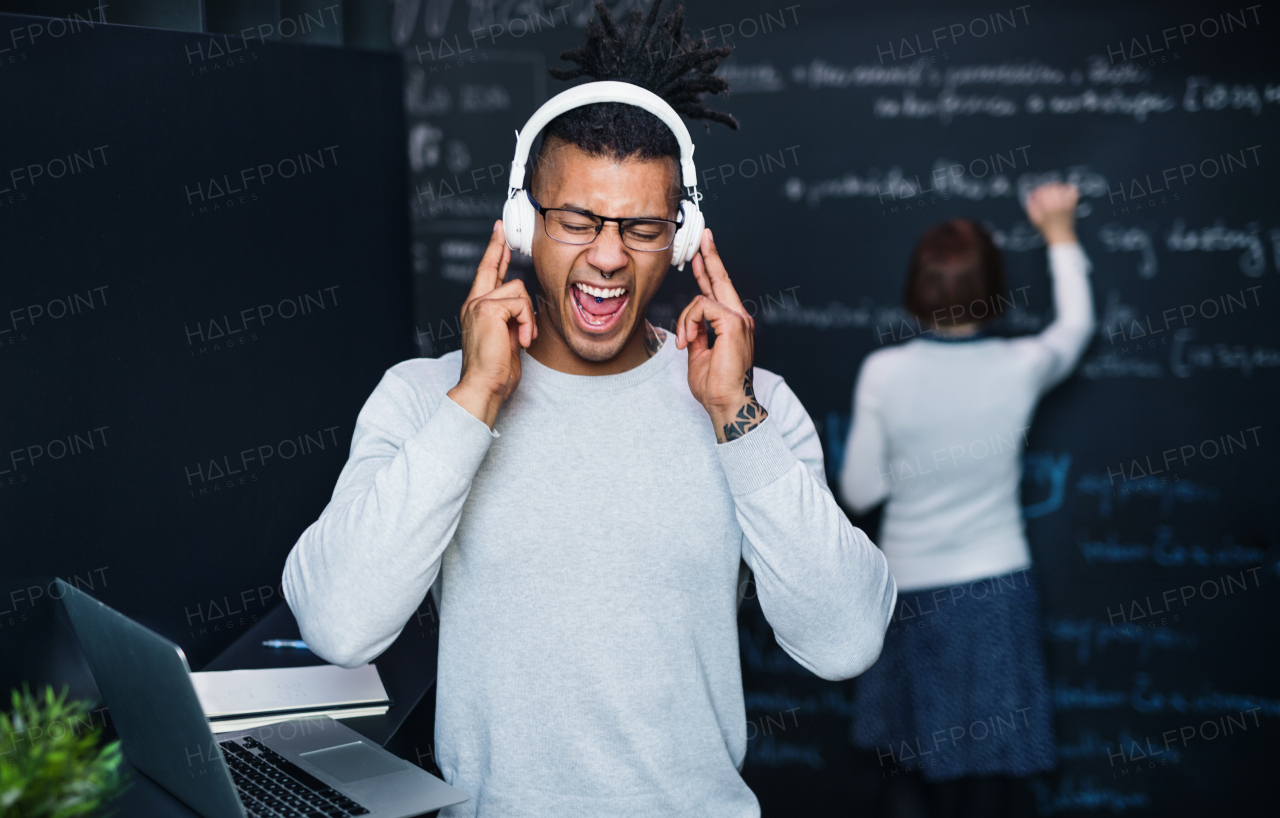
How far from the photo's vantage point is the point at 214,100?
167 cm

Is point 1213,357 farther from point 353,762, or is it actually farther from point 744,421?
point 353,762

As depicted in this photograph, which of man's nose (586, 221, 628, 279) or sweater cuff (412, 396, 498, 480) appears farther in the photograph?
man's nose (586, 221, 628, 279)

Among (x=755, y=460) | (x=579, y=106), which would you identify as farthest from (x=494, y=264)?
(x=755, y=460)

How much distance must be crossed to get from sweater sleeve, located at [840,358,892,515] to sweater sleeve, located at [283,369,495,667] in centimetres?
138

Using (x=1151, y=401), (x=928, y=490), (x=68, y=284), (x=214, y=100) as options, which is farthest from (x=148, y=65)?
(x=1151, y=401)

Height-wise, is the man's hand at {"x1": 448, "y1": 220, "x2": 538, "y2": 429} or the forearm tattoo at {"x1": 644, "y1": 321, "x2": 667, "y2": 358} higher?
the man's hand at {"x1": 448, "y1": 220, "x2": 538, "y2": 429}

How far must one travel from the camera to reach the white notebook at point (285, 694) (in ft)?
4.67

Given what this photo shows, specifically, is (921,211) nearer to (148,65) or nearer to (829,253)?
(829,253)

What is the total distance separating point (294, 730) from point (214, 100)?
102cm

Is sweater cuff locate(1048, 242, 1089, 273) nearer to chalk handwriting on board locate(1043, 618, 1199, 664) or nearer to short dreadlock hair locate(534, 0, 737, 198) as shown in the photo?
chalk handwriting on board locate(1043, 618, 1199, 664)

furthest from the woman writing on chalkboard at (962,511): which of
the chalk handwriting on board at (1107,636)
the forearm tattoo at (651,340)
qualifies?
the forearm tattoo at (651,340)

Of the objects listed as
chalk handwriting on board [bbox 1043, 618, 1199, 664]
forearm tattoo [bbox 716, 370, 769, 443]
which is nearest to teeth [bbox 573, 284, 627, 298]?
forearm tattoo [bbox 716, 370, 769, 443]

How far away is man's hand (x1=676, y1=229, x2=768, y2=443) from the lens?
128 cm

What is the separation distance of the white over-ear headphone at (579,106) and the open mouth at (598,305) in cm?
9
